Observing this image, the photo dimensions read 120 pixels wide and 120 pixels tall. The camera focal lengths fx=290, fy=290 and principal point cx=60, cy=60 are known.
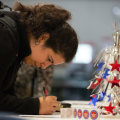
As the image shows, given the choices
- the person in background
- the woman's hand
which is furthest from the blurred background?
the woman's hand

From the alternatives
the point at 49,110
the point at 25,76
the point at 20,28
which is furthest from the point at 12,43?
the point at 25,76

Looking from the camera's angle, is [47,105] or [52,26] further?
[47,105]

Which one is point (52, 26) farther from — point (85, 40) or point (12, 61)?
point (85, 40)

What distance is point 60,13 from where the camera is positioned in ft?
4.12

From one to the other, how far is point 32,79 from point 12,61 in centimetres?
173

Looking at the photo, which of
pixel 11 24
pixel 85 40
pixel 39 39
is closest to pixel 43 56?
pixel 39 39

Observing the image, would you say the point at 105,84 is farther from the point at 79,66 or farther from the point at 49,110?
the point at 79,66

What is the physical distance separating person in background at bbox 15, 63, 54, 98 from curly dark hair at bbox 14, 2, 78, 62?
5.14 ft

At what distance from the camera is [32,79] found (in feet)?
9.41

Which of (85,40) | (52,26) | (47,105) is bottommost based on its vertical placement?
(47,105)

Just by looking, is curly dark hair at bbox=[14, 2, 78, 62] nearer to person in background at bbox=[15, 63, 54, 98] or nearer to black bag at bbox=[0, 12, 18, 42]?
black bag at bbox=[0, 12, 18, 42]

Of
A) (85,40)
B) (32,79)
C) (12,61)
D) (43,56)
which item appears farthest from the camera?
(85,40)

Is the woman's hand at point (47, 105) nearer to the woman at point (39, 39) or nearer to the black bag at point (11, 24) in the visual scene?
the woman at point (39, 39)

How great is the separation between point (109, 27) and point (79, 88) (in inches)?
49.5
